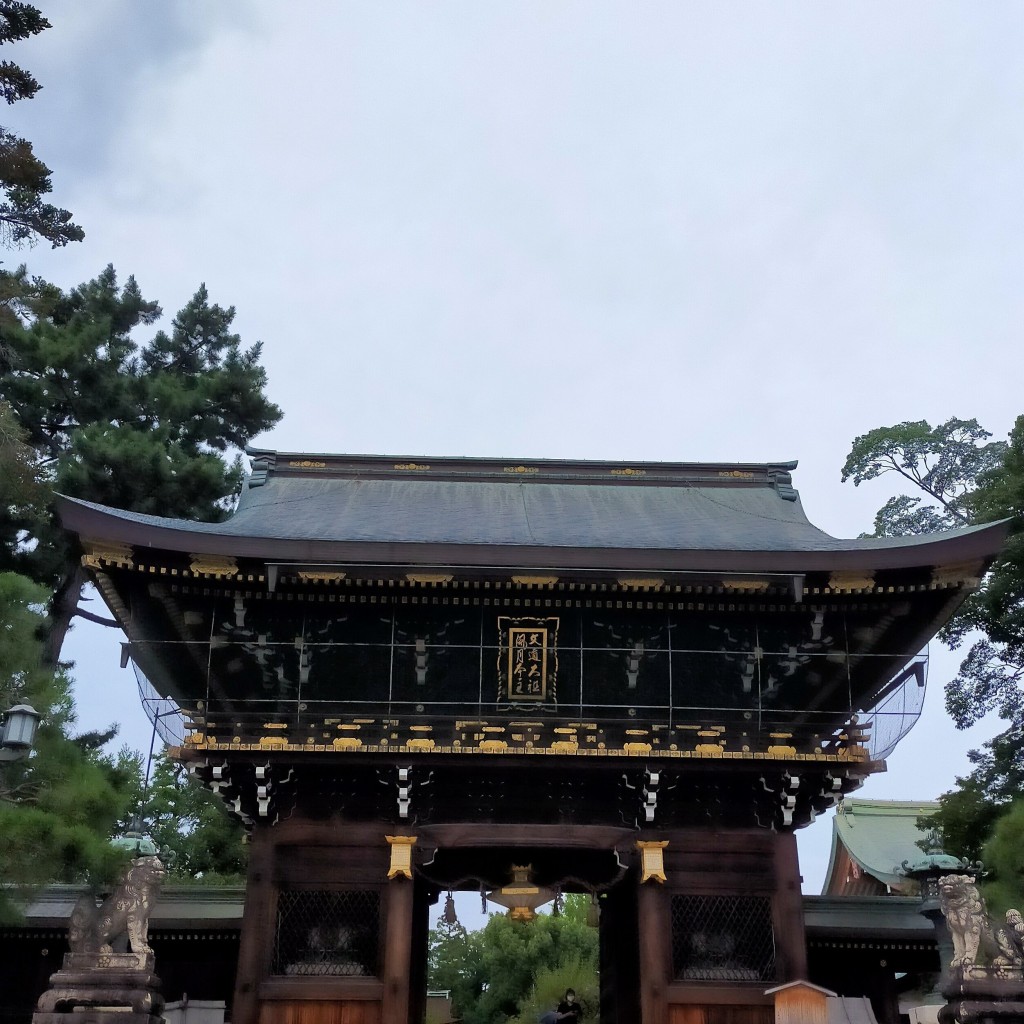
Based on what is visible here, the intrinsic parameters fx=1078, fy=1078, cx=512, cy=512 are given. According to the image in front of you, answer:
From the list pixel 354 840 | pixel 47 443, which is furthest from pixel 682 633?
pixel 47 443

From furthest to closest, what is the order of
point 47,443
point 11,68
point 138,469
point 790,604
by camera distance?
point 47,443, point 138,469, point 790,604, point 11,68

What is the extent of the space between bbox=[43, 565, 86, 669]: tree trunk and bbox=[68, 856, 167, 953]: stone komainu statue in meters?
14.1

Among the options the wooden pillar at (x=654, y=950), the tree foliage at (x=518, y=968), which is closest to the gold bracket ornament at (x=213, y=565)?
the wooden pillar at (x=654, y=950)

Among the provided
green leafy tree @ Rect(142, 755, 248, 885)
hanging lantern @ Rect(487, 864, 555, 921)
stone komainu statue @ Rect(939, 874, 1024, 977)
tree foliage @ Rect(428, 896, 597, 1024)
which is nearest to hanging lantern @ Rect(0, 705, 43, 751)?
hanging lantern @ Rect(487, 864, 555, 921)

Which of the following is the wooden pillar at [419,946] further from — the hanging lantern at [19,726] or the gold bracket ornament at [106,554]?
the hanging lantern at [19,726]

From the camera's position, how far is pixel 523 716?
56.0 feet

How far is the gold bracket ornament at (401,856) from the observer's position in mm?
16391

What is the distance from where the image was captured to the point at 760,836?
1725cm

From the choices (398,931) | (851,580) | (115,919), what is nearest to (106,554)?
(115,919)

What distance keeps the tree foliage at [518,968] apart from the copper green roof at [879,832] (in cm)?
1069

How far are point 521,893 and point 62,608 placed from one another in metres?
16.5

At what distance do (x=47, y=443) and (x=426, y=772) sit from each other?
1942 centimetres

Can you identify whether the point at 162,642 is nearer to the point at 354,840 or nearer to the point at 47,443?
the point at 354,840

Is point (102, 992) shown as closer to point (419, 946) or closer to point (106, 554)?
point (106, 554)
